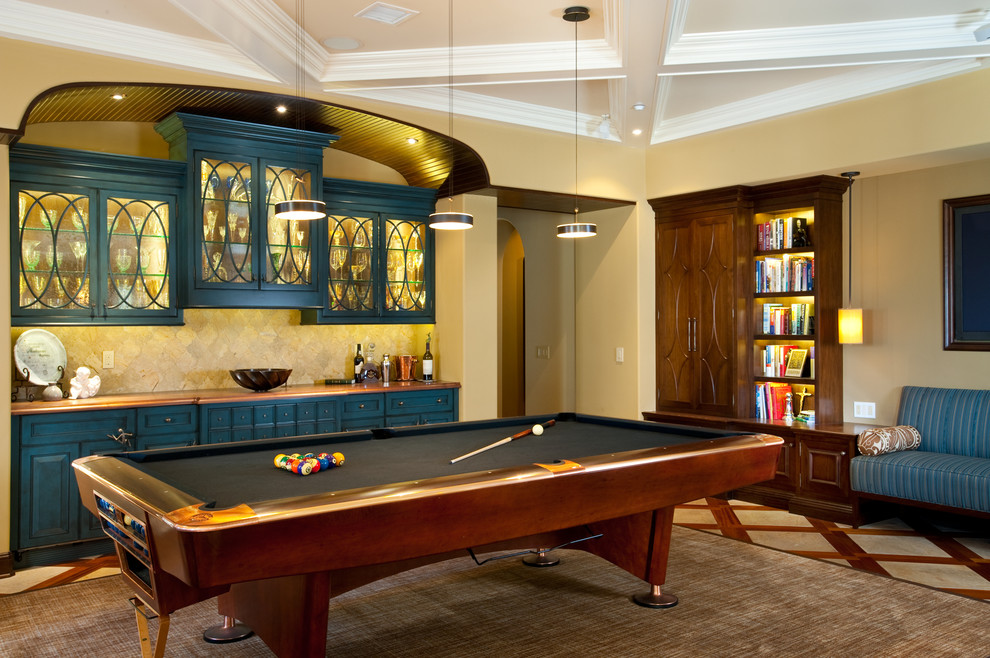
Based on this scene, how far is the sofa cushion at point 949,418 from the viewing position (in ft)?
16.6

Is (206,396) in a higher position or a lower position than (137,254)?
lower

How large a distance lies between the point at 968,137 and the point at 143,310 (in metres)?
5.25

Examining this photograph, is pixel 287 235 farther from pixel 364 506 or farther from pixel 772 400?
pixel 772 400

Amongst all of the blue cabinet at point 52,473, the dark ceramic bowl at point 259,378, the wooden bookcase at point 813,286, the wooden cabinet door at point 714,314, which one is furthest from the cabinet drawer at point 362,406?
the wooden bookcase at point 813,286

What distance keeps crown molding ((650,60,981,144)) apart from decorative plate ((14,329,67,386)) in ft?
13.9

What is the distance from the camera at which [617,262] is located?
6891mm

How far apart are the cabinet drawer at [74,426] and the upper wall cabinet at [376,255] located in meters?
1.58

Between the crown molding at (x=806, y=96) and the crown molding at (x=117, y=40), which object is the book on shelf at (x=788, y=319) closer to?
the crown molding at (x=806, y=96)

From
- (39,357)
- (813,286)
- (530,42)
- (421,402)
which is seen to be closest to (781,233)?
(813,286)

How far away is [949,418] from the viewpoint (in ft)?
17.1

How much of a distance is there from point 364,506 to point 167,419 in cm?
287

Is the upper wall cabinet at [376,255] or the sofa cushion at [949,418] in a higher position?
the upper wall cabinet at [376,255]

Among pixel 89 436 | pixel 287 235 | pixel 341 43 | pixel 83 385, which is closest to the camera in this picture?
pixel 89 436

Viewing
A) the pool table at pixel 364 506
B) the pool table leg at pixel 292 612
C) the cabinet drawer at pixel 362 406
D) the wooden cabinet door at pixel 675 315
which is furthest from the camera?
the wooden cabinet door at pixel 675 315
